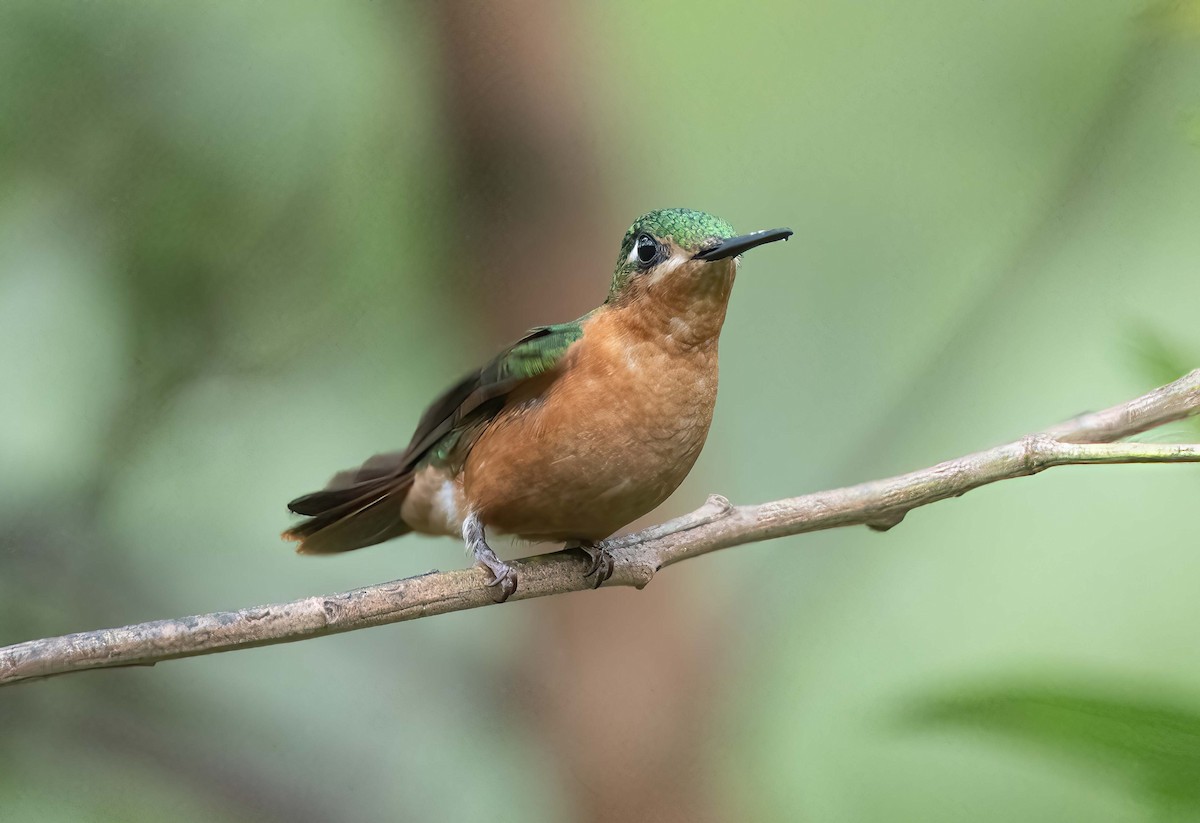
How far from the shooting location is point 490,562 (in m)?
1.15

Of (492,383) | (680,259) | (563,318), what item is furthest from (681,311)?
(563,318)

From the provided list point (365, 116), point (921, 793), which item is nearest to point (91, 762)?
point (365, 116)

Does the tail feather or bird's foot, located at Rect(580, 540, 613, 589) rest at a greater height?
the tail feather

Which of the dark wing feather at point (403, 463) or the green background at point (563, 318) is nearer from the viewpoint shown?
the dark wing feather at point (403, 463)

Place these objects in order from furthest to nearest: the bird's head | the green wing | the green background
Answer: the green background → the green wing → the bird's head

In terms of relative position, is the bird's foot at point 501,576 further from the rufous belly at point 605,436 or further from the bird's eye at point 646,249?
the bird's eye at point 646,249

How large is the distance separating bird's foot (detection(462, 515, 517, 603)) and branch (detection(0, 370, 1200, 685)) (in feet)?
0.06

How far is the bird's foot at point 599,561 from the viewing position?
1.24 meters

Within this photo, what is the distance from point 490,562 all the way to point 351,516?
0.33m

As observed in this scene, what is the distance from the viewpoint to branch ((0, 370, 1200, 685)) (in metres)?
0.89

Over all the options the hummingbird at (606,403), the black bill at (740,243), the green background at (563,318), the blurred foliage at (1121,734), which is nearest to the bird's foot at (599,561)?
the hummingbird at (606,403)

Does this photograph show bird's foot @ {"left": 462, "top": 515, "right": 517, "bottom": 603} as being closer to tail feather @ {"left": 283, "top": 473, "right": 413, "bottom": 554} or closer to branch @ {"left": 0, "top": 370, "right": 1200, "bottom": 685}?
branch @ {"left": 0, "top": 370, "right": 1200, "bottom": 685}

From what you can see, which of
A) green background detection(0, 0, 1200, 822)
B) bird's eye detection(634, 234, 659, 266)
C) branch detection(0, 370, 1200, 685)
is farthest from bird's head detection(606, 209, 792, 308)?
green background detection(0, 0, 1200, 822)

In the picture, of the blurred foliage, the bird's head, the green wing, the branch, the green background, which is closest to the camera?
the blurred foliage
